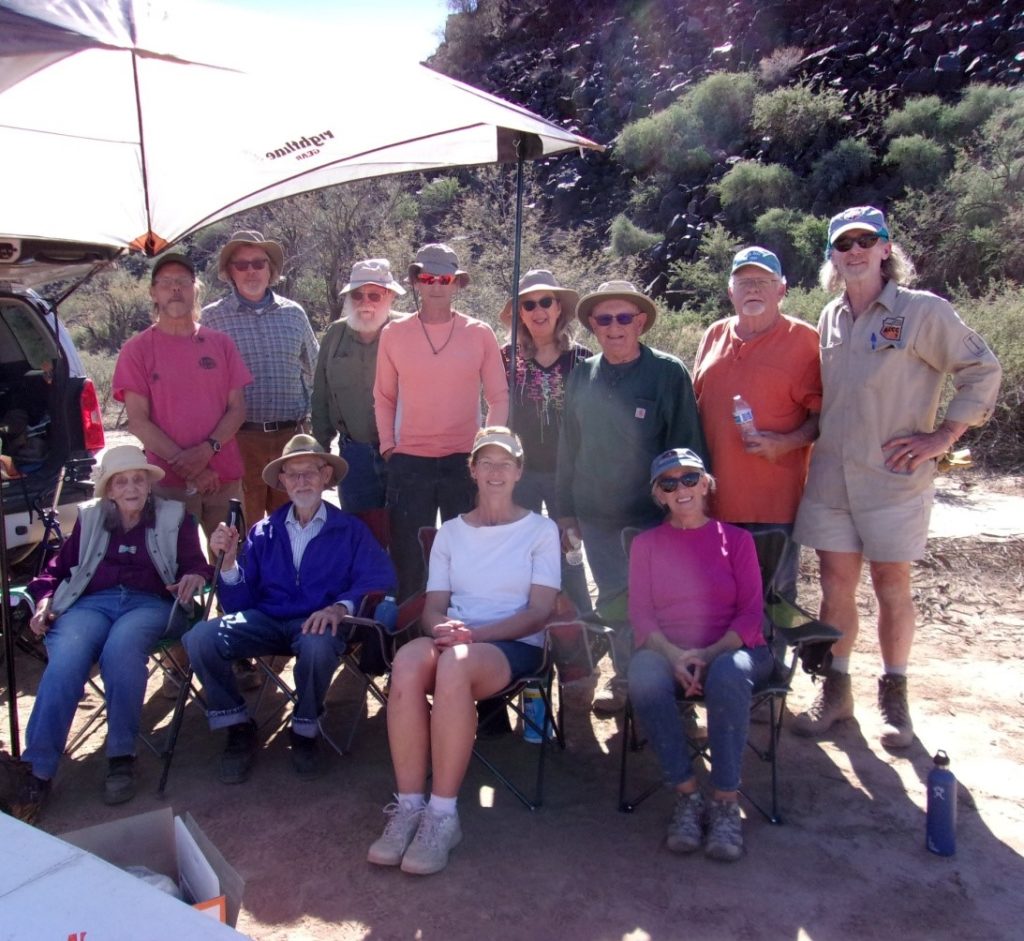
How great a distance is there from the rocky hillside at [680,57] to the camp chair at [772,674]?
20.9 meters

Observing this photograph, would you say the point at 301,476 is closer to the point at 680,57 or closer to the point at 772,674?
the point at 772,674

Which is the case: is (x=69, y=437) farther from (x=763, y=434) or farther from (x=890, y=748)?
(x=890, y=748)

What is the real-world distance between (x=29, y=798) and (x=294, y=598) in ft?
3.53

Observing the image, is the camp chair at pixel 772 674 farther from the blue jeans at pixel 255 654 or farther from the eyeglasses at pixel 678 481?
the blue jeans at pixel 255 654

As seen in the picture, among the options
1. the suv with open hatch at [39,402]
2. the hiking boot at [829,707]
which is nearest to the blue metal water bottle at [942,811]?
the hiking boot at [829,707]

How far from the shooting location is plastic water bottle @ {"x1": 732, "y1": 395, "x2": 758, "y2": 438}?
133 inches

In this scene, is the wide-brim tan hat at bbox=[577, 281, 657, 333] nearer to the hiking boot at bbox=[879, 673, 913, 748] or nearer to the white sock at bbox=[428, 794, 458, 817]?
the hiking boot at bbox=[879, 673, 913, 748]

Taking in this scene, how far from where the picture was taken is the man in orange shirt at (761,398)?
3418 mm

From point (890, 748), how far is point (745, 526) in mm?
954

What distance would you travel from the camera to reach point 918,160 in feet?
69.8

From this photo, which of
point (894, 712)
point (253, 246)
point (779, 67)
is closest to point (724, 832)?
point (894, 712)

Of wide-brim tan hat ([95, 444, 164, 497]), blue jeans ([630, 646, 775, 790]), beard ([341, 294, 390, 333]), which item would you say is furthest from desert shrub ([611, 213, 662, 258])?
blue jeans ([630, 646, 775, 790])

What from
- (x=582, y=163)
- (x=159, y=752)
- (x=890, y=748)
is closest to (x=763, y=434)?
(x=890, y=748)

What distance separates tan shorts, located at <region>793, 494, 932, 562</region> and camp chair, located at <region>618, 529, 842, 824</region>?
6.1 inches
